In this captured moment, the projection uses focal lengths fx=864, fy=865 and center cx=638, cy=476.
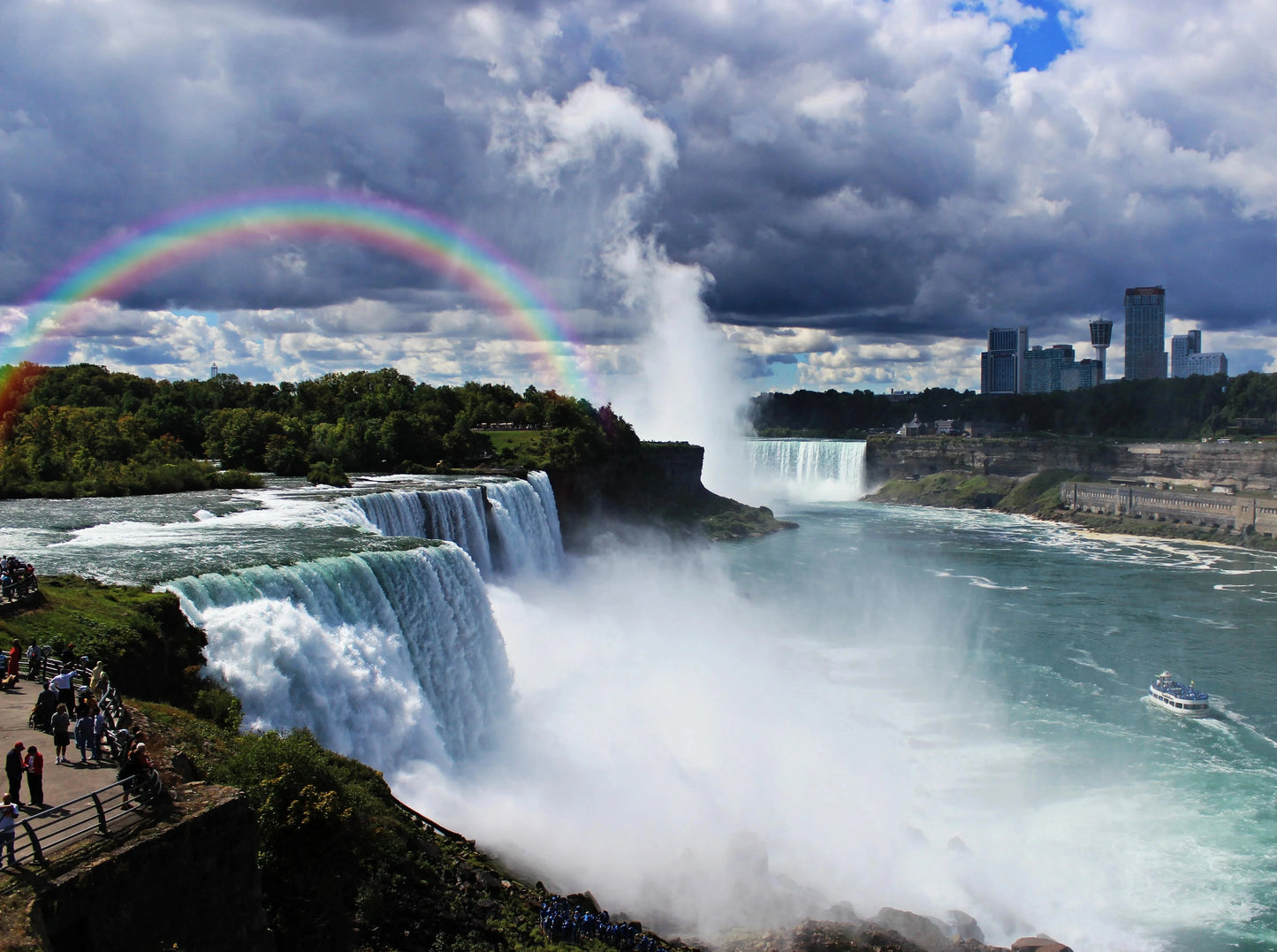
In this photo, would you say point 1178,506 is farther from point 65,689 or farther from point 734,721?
point 65,689

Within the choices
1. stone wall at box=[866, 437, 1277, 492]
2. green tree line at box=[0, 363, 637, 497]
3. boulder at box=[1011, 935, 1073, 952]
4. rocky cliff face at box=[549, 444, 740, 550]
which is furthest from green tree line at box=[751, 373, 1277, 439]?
boulder at box=[1011, 935, 1073, 952]

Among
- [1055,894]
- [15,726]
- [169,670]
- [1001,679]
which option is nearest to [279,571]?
[169,670]

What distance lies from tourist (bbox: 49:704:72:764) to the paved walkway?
0.07 metres

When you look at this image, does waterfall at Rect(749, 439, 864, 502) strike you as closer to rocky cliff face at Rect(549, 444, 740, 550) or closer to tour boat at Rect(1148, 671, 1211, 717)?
rocky cliff face at Rect(549, 444, 740, 550)

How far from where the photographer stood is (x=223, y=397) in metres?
57.2

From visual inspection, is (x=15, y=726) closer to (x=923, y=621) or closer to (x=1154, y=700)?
(x=1154, y=700)

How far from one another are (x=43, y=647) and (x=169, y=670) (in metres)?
1.90

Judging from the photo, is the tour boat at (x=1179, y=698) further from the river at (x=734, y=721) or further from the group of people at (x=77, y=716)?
the group of people at (x=77, y=716)

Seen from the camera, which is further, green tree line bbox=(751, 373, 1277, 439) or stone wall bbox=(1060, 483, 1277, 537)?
green tree line bbox=(751, 373, 1277, 439)

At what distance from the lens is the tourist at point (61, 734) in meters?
8.66

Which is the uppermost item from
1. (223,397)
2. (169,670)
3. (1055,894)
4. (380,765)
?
(223,397)

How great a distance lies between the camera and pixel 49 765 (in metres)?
8.70

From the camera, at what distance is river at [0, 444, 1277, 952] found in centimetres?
1488

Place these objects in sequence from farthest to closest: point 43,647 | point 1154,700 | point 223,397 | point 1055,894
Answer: point 223,397 → point 1154,700 → point 1055,894 → point 43,647
